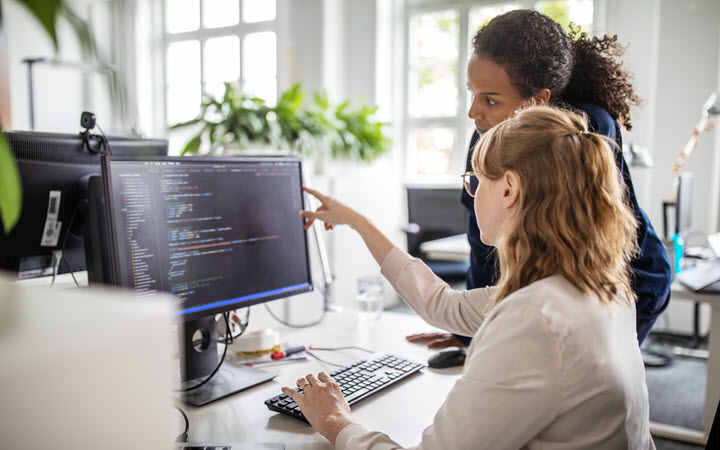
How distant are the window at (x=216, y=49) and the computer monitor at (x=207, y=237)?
4115mm

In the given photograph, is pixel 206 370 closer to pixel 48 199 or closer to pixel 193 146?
pixel 48 199

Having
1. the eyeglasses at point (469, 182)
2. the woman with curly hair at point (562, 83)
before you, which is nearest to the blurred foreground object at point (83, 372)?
the eyeglasses at point (469, 182)

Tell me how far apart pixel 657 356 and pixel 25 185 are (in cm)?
369

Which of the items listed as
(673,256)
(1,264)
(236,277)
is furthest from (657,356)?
(1,264)

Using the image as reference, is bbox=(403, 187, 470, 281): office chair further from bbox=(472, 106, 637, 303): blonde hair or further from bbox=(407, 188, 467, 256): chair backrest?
bbox=(472, 106, 637, 303): blonde hair

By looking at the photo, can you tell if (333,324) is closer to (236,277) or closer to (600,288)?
(236,277)

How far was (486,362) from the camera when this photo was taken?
735mm

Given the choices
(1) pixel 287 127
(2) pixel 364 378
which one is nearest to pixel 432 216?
(1) pixel 287 127

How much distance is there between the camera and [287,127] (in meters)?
4.13

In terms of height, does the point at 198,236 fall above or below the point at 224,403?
above

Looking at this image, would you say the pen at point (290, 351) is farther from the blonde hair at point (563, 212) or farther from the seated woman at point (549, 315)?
the blonde hair at point (563, 212)

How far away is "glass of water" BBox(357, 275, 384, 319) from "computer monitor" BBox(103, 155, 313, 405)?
15.3 inches

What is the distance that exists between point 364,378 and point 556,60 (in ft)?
2.75

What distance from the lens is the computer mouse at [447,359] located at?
1370 mm
